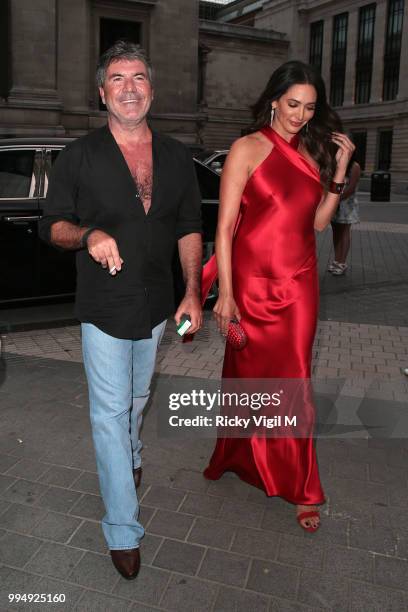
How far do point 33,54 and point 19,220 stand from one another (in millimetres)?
16053

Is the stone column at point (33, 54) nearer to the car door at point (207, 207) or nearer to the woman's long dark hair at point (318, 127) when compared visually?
the car door at point (207, 207)

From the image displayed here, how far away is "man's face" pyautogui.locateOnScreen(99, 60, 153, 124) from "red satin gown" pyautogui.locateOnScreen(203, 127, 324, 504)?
68 cm

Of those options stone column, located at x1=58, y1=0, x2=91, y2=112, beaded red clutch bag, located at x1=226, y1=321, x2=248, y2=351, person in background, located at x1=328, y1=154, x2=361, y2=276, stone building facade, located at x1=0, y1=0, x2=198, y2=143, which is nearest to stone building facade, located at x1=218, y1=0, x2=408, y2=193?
stone building facade, located at x1=0, y1=0, x2=198, y2=143

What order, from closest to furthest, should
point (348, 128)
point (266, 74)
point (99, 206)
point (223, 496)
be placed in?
1. point (99, 206)
2. point (223, 496)
3. point (266, 74)
4. point (348, 128)

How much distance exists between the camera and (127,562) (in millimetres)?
2717

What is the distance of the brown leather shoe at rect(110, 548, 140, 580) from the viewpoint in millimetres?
2709

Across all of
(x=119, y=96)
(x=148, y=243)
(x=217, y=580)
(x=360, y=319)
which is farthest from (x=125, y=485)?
(x=360, y=319)

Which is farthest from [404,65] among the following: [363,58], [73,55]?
[73,55]

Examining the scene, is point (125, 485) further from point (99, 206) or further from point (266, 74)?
point (266, 74)

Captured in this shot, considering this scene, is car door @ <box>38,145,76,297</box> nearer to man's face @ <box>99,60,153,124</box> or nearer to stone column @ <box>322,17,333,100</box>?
man's face @ <box>99,60,153,124</box>

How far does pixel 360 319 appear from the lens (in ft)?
24.2

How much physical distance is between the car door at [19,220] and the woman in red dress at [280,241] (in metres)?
3.65

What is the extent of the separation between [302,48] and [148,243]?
219ft

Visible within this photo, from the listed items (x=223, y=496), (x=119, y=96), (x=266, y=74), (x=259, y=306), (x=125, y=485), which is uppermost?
(x=266, y=74)
